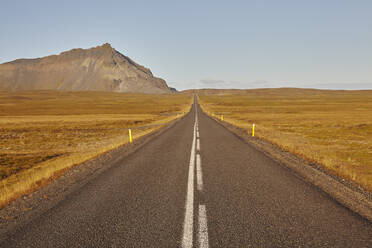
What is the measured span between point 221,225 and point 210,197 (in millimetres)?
1283

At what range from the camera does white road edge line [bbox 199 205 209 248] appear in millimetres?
3592

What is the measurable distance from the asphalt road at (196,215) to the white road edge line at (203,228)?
0.06 feet

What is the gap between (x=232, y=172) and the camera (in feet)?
24.7

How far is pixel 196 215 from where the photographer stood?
450cm

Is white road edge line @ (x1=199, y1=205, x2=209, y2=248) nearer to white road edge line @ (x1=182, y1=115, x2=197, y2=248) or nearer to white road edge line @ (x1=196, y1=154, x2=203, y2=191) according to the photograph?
white road edge line @ (x1=182, y1=115, x2=197, y2=248)

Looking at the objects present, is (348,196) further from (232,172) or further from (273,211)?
(232,172)

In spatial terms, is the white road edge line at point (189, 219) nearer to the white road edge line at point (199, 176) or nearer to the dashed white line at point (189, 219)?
the dashed white line at point (189, 219)

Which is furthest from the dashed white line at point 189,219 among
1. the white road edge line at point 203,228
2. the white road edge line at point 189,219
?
the white road edge line at point 203,228

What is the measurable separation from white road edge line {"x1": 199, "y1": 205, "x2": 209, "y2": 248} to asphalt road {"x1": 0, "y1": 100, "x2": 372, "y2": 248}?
18mm

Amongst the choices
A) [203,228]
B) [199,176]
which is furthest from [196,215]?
[199,176]

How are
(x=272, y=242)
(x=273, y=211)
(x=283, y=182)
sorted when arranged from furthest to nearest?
(x=283, y=182) < (x=273, y=211) < (x=272, y=242)

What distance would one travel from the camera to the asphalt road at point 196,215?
374 cm

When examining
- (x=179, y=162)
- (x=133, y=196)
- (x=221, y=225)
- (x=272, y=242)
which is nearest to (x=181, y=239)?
(x=221, y=225)

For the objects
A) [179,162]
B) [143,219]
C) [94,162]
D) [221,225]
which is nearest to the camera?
[221,225]
